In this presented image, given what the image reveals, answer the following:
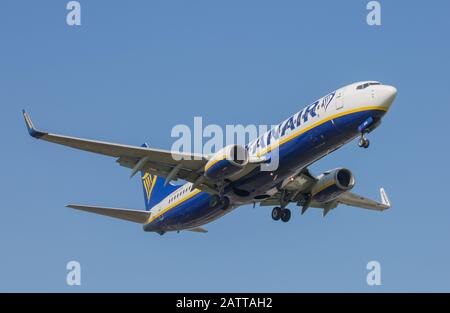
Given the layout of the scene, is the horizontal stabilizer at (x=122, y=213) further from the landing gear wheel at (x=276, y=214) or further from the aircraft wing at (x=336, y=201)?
the landing gear wheel at (x=276, y=214)

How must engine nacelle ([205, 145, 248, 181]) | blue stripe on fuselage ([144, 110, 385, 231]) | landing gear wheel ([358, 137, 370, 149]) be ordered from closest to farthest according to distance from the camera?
landing gear wheel ([358, 137, 370, 149]) < blue stripe on fuselage ([144, 110, 385, 231]) < engine nacelle ([205, 145, 248, 181])

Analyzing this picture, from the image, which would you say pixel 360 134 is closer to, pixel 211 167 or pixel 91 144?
pixel 211 167

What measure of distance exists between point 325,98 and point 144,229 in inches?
651

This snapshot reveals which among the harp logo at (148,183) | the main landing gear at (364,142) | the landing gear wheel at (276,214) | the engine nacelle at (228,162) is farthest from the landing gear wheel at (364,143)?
the harp logo at (148,183)

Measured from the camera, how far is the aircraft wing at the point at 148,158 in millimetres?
41381

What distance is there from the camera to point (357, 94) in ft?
136

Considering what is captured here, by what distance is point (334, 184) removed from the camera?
48344mm

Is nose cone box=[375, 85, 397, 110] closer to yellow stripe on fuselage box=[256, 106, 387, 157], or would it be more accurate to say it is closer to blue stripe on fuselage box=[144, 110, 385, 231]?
yellow stripe on fuselage box=[256, 106, 387, 157]

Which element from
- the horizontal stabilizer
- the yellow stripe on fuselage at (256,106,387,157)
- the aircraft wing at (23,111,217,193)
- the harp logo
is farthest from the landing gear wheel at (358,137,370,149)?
the harp logo

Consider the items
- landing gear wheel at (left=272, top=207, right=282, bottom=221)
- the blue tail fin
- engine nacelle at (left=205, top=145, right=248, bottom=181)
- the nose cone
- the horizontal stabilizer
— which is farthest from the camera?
the blue tail fin

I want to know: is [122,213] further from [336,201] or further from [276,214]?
[336,201]

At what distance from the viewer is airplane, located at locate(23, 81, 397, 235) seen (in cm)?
4119
